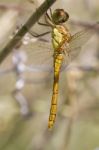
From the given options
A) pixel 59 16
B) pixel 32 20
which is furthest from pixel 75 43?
pixel 32 20

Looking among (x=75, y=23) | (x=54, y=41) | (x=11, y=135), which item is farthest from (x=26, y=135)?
(x=54, y=41)

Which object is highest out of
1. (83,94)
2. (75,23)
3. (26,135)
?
(75,23)

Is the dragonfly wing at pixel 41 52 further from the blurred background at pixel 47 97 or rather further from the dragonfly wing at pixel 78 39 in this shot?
the blurred background at pixel 47 97

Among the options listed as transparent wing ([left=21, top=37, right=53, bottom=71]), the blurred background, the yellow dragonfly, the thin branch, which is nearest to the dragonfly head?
the yellow dragonfly

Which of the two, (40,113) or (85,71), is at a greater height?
(85,71)

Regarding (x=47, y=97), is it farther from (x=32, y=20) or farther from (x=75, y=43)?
(x=32, y=20)

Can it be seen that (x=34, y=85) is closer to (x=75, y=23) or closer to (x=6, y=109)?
(x=6, y=109)

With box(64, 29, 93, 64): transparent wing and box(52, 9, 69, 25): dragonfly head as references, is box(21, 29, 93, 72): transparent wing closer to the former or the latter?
box(64, 29, 93, 64): transparent wing
